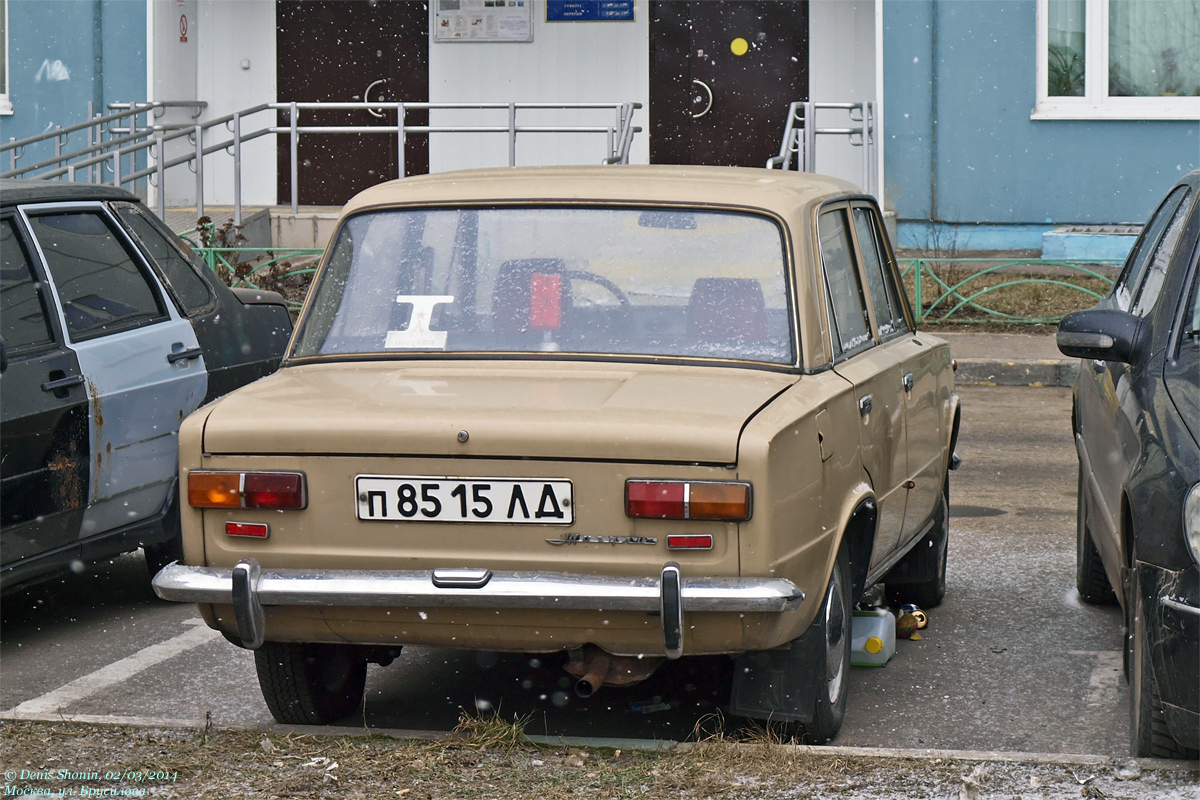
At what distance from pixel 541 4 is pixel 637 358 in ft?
45.5

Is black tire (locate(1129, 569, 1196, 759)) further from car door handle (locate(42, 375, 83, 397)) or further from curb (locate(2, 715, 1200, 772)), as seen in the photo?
car door handle (locate(42, 375, 83, 397))

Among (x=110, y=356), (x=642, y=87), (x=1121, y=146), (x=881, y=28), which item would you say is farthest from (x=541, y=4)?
(x=110, y=356)

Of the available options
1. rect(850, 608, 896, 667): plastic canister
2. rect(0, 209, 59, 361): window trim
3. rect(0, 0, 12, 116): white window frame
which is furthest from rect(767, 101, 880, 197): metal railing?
rect(0, 209, 59, 361): window trim

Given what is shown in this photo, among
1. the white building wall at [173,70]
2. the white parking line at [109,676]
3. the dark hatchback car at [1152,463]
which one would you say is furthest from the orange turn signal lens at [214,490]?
the white building wall at [173,70]

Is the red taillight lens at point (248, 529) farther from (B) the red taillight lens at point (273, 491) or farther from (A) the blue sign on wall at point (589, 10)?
(A) the blue sign on wall at point (589, 10)

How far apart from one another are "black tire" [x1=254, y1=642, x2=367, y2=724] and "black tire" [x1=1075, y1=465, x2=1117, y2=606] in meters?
Answer: 2.84

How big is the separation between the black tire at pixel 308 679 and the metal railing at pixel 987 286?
9.78m

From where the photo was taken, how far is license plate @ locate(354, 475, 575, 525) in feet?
12.4

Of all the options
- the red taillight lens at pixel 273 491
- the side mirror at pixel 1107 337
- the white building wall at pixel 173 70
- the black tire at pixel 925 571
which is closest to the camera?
the red taillight lens at pixel 273 491

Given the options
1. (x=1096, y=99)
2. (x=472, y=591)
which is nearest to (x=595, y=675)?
(x=472, y=591)

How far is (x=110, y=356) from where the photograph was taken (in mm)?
5656

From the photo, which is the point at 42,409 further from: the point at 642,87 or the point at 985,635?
the point at 642,87

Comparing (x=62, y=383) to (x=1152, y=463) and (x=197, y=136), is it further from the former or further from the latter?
(x=197, y=136)

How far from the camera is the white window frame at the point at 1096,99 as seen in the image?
15.6 metres
